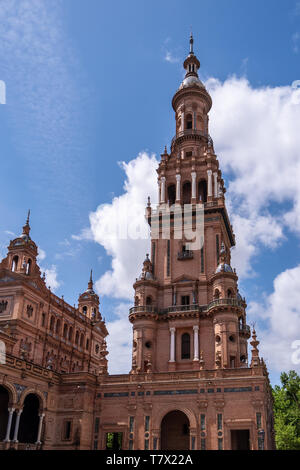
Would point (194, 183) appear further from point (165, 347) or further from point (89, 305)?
point (89, 305)

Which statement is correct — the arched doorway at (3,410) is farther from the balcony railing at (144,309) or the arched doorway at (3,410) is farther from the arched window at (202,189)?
the arched window at (202,189)

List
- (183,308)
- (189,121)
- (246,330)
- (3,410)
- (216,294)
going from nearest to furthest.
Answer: (3,410) → (216,294) → (183,308) → (246,330) → (189,121)

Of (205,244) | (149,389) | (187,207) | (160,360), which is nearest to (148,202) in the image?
(187,207)

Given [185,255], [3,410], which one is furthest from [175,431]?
[185,255]

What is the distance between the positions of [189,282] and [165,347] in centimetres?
799

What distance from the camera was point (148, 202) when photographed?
6525 centimetres

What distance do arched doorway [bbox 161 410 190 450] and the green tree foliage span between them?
14.5m

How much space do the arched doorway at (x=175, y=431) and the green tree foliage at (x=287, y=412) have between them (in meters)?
14.5

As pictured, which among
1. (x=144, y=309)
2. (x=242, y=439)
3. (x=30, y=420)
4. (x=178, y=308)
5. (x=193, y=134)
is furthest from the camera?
(x=193, y=134)

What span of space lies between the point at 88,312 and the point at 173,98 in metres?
35.3

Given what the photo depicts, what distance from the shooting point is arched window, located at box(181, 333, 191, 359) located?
54.6 m

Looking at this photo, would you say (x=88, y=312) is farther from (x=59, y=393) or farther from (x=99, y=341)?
(x=59, y=393)

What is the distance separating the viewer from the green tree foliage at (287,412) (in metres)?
57.3

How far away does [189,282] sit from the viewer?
5784cm
